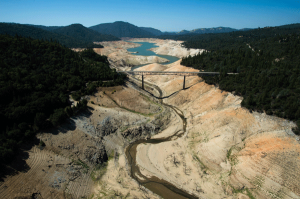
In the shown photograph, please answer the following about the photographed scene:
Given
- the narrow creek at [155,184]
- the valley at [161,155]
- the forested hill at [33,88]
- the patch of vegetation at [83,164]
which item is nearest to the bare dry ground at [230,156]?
the valley at [161,155]

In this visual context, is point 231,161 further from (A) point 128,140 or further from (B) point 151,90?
(B) point 151,90

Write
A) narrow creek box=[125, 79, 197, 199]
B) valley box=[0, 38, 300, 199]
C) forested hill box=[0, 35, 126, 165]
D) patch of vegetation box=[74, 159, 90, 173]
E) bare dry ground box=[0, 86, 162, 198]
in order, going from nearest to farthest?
bare dry ground box=[0, 86, 162, 198], valley box=[0, 38, 300, 199], narrow creek box=[125, 79, 197, 199], patch of vegetation box=[74, 159, 90, 173], forested hill box=[0, 35, 126, 165]

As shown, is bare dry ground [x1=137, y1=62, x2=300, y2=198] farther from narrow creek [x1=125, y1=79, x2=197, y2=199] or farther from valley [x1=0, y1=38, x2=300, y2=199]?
narrow creek [x1=125, y1=79, x2=197, y2=199]

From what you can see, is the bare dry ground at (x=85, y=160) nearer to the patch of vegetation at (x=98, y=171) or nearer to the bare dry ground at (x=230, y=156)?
the patch of vegetation at (x=98, y=171)

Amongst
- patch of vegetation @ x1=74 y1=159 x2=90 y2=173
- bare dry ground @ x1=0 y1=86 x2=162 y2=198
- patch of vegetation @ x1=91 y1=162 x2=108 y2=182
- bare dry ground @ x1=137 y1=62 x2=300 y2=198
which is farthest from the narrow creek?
patch of vegetation @ x1=74 y1=159 x2=90 y2=173

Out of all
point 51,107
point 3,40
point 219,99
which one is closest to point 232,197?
point 219,99

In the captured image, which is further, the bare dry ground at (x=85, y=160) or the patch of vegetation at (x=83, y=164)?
the patch of vegetation at (x=83, y=164)
